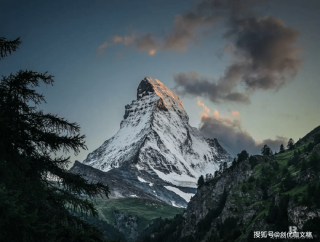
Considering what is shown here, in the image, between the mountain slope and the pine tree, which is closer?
the pine tree

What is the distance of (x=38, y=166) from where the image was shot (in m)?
14.5

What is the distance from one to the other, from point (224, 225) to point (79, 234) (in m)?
175

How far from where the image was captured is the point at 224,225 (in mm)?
177750

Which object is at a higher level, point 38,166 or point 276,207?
point 276,207

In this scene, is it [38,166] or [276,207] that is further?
[276,207]

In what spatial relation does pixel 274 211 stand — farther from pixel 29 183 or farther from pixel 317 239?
pixel 29 183

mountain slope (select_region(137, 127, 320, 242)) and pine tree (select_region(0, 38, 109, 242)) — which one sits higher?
mountain slope (select_region(137, 127, 320, 242))

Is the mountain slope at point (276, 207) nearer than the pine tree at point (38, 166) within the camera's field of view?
No

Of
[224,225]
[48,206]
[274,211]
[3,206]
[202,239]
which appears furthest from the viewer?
[202,239]

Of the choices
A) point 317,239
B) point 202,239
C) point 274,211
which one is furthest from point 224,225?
point 317,239

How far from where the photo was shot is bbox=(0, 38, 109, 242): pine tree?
1285cm

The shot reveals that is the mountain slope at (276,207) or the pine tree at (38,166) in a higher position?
the mountain slope at (276,207)

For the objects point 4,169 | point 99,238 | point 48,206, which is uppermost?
point 4,169

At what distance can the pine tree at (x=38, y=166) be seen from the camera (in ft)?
42.2
